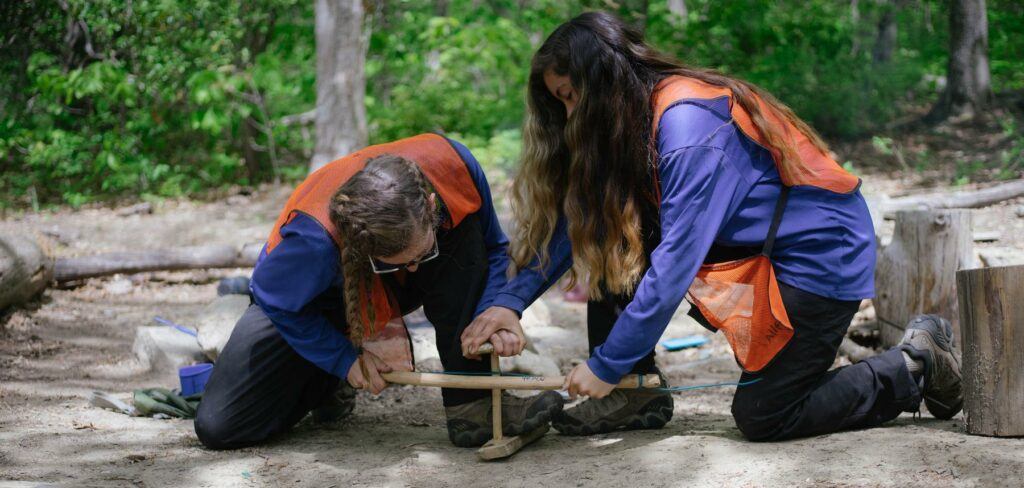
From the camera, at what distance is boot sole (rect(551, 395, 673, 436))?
9.78 ft

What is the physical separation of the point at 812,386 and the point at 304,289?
5.13 ft

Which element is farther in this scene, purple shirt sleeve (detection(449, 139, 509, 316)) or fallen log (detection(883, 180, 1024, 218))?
fallen log (detection(883, 180, 1024, 218))

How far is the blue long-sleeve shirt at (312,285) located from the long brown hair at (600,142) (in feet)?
0.72

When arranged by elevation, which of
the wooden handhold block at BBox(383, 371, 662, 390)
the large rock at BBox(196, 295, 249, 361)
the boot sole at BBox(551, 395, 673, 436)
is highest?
the wooden handhold block at BBox(383, 371, 662, 390)

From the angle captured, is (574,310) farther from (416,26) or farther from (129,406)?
(416,26)

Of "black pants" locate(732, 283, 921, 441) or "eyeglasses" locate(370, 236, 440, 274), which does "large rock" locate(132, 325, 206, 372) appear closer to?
"eyeglasses" locate(370, 236, 440, 274)

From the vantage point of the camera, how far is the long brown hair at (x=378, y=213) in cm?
244

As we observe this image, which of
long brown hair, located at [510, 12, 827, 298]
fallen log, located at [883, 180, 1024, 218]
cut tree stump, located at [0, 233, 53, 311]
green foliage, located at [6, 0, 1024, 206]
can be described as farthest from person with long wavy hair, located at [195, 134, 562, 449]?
green foliage, located at [6, 0, 1024, 206]

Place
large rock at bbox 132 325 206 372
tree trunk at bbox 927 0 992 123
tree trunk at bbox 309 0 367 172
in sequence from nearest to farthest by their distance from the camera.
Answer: large rock at bbox 132 325 206 372
tree trunk at bbox 309 0 367 172
tree trunk at bbox 927 0 992 123

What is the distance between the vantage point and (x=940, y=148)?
859 centimetres

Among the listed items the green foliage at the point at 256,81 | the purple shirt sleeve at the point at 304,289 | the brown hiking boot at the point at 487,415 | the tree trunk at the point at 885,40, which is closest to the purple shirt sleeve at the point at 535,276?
the brown hiking boot at the point at 487,415

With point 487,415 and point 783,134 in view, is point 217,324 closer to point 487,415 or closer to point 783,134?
point 487,415

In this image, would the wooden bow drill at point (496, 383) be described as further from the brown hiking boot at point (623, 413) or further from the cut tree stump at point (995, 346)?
the cut tree stump at point (995, 346)

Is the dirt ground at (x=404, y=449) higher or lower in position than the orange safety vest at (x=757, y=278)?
lower
